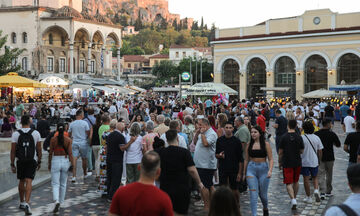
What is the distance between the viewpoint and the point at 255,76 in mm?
48062

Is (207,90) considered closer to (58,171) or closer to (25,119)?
(58,171)

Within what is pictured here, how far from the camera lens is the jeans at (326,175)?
32.0 ft

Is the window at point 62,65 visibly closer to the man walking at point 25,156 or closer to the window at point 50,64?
the window at point 50,64

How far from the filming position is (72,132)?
1130cm

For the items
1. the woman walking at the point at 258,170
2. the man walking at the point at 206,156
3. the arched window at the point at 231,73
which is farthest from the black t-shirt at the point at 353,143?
the arched window at the point at 231,73

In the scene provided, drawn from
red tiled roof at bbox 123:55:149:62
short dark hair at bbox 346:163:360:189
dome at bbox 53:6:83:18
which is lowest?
short dark hair at bbox 346:163:360:189

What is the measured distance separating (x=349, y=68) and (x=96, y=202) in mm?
37884

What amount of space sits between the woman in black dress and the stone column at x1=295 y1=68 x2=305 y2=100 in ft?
131

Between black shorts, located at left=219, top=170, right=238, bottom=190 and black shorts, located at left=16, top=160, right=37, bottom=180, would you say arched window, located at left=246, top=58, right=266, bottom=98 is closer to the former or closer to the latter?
black shorts, located at left=219, top=170, right=238, bottom=190

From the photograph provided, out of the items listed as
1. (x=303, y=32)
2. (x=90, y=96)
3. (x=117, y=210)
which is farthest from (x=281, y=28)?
(x=117, y=210)

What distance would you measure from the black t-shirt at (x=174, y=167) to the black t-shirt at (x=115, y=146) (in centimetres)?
280

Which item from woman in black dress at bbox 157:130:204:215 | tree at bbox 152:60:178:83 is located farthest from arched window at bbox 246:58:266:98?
tree at bbox 152:60:178:83

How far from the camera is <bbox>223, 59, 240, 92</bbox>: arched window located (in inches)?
1943

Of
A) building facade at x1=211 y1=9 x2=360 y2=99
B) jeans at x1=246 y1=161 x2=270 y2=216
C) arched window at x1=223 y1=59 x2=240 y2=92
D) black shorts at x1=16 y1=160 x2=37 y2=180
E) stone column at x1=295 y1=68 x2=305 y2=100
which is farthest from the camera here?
arched window at x1=223 y1=59 x2=240 y2=92
